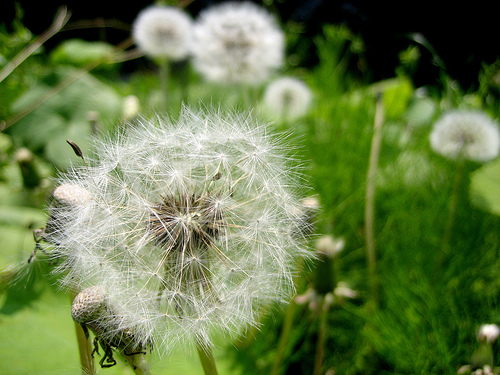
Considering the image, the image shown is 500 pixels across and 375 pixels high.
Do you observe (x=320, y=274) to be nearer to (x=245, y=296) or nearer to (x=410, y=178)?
(x=245, y=296)

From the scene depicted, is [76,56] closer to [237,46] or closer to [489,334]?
[237,46]

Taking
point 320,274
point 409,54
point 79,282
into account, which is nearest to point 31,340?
point 79,282

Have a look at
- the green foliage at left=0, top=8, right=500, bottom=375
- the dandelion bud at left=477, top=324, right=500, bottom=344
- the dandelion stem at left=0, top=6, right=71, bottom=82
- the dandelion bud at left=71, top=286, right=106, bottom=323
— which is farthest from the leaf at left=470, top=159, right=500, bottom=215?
the dandelion stem at left=0, top=6, right=71, bottom=82

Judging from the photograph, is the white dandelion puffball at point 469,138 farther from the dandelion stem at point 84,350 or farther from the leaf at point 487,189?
the dandelion stem at point 84,350

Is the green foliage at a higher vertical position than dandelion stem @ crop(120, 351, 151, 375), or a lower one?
lower

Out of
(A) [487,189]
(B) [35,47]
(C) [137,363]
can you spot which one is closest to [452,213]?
(A) [487,189]

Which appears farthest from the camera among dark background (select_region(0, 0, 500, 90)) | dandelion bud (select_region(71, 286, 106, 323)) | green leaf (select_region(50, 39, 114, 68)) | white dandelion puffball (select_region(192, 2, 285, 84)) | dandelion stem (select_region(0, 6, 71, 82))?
green leaf (select_region(50, 39, 114, 68))

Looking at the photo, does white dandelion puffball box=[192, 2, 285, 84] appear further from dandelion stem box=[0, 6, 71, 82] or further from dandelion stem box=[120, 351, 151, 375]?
dandelion stem box=[120, 351, 151, 375]
